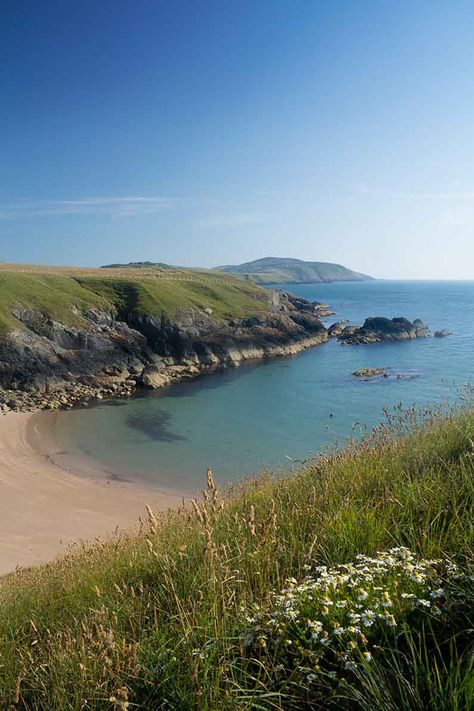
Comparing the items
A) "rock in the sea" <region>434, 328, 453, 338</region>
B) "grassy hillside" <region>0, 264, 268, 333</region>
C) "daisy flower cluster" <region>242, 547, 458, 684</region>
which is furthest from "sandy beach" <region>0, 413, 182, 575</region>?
"rock in the sea" <region>434, 328, 453, 338</region>

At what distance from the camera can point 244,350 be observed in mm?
57531

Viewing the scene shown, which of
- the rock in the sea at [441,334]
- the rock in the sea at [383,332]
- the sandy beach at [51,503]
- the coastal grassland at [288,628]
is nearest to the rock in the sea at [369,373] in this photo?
the rock in the sea at [383,332]

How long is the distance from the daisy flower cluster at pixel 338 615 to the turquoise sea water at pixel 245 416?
1422 centimetres

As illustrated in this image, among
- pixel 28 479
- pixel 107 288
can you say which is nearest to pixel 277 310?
pixel 107 288

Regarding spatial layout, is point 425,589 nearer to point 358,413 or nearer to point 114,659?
point 114,659

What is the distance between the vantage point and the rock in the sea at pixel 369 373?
47.1 meters

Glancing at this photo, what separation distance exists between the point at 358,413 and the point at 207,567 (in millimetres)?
32587

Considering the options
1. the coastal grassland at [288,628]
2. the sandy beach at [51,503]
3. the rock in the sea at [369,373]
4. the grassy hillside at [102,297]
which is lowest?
the sandy beach at [51,503]

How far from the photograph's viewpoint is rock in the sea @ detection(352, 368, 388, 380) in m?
47.1

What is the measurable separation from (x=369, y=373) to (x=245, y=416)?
746 inches

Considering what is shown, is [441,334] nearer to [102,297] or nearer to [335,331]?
[335,331]

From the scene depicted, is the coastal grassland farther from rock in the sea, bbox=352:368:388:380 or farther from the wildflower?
rock in the sea, bbox=352:368:388:380

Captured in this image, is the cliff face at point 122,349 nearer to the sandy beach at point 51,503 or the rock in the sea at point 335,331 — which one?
the sandy beach at point 51,503

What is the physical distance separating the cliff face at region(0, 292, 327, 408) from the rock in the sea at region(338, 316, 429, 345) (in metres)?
13.3
